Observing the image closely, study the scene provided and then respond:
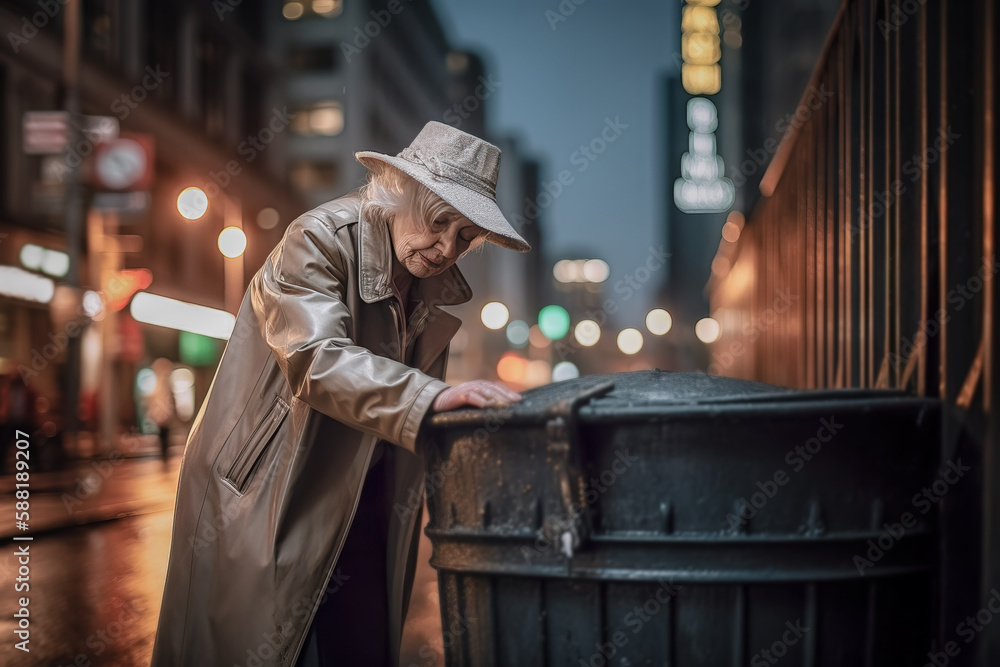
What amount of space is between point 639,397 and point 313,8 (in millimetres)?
67968

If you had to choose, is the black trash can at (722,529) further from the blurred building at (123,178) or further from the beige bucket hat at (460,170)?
the blurred building at (123,178)

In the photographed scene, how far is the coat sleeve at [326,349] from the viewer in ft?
8.21

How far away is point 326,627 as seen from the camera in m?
3.06

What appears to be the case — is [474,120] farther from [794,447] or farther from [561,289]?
[794,447]

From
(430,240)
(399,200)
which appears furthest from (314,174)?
(430,240)

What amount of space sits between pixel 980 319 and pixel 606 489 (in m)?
1.18

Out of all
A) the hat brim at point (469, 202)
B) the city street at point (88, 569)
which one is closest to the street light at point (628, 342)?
the city street at point (88, 569)

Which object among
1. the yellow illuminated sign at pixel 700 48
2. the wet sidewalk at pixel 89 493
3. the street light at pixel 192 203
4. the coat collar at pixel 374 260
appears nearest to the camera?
the coat collar at pixel 374 260

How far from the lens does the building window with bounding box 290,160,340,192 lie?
63.3 meters

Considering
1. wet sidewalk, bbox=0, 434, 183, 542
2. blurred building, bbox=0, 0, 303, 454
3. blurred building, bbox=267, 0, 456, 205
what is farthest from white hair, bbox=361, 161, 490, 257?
blurred building, bbox=267, 0, 456, 205

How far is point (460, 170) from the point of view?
2924 millimetres

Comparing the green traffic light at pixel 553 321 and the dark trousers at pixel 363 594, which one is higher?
the green traffic light at pixel 553 321

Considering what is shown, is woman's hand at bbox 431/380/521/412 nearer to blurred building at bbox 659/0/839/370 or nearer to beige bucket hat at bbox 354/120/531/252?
beige bucket hat at bbox 354/120/531/252

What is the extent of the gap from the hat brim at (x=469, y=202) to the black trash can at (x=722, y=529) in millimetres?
683
